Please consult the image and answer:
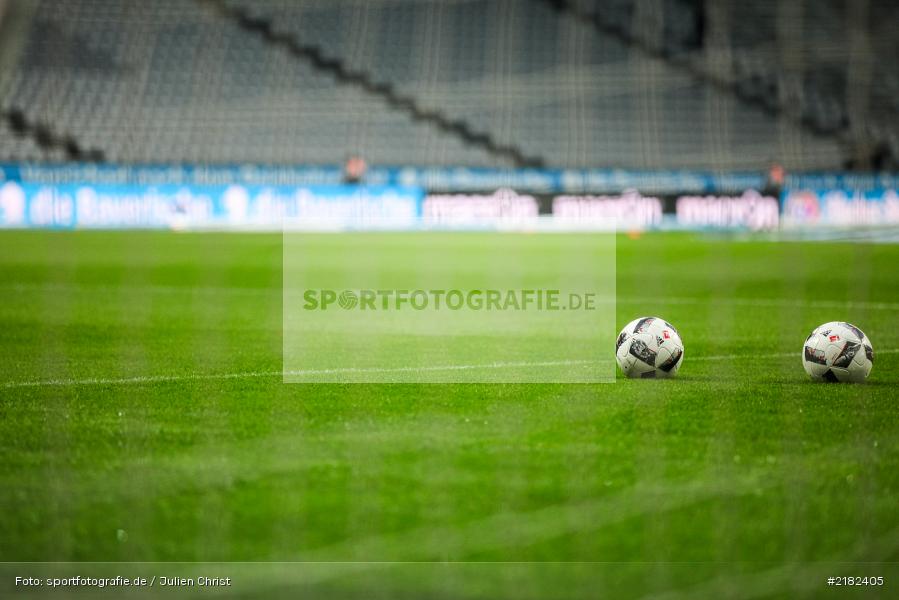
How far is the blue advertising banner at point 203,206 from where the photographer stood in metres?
24.1

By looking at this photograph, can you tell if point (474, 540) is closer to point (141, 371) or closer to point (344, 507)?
point (344, 507)

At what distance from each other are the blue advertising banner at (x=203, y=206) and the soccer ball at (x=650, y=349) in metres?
19.7

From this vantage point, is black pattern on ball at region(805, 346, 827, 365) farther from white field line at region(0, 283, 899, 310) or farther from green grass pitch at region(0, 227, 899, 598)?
white field line at region(0, 283, 899, 310)

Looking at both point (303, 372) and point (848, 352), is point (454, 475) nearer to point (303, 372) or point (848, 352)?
point (303, 372)

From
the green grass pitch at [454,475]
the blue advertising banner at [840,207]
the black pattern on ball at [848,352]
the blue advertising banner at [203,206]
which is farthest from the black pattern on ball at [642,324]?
the blue advertising banner at [840,207]

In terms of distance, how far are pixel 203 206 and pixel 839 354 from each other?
21.3 meters

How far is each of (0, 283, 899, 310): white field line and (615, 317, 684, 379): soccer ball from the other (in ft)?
14.5

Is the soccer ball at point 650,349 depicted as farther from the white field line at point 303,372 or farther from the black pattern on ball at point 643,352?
the white field line at point 303,372

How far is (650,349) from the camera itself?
18.9 feet

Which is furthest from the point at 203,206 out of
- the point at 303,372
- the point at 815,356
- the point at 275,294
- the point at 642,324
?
the point at 815,356

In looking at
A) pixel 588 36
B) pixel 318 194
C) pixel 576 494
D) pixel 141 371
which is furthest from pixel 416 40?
pixel 576 494

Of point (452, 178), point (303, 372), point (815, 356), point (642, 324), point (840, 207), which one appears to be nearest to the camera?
point (815, 356)

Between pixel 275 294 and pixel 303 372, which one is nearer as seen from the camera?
pixel 303 372

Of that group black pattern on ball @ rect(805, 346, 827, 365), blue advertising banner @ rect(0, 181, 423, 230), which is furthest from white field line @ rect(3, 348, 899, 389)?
blue advertising banner @ rect(0, 181, 423, 230)
